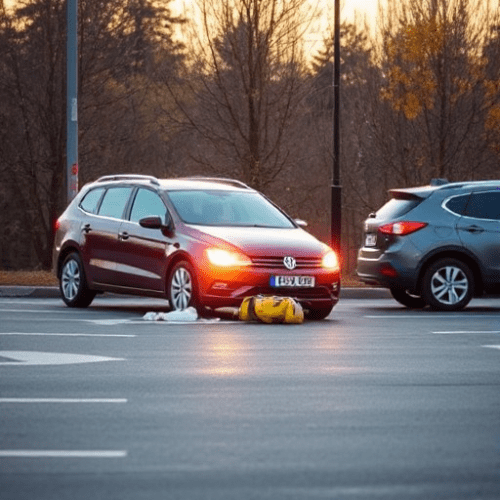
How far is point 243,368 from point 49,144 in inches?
1196

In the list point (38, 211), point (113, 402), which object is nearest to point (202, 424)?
point (113, 402)

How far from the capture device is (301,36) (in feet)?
117

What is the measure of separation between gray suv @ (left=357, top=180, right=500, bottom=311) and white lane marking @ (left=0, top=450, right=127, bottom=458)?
13068 millimetres

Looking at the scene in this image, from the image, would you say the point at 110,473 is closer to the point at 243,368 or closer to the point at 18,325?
the point at 243,368

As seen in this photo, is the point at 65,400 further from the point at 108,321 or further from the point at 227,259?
the point at 227,259

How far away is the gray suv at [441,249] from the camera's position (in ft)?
69.7

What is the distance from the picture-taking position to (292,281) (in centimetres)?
1889

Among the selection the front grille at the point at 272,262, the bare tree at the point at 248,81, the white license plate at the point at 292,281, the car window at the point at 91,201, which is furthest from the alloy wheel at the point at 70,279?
the bare tree at the point at 248,81

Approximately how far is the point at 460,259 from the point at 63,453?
532 inches

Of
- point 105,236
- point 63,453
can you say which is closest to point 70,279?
point 105,236

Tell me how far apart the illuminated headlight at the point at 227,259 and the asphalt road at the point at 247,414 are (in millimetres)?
1573

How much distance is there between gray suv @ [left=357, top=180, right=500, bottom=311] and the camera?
21.2m

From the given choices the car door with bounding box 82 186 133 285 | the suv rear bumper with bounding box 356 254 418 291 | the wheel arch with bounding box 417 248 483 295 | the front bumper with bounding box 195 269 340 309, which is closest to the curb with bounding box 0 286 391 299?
the car door with bounding box 82 186 133 285

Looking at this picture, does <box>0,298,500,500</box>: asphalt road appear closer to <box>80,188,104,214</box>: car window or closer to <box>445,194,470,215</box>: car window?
<box>445,194,470,215</box>: car window
